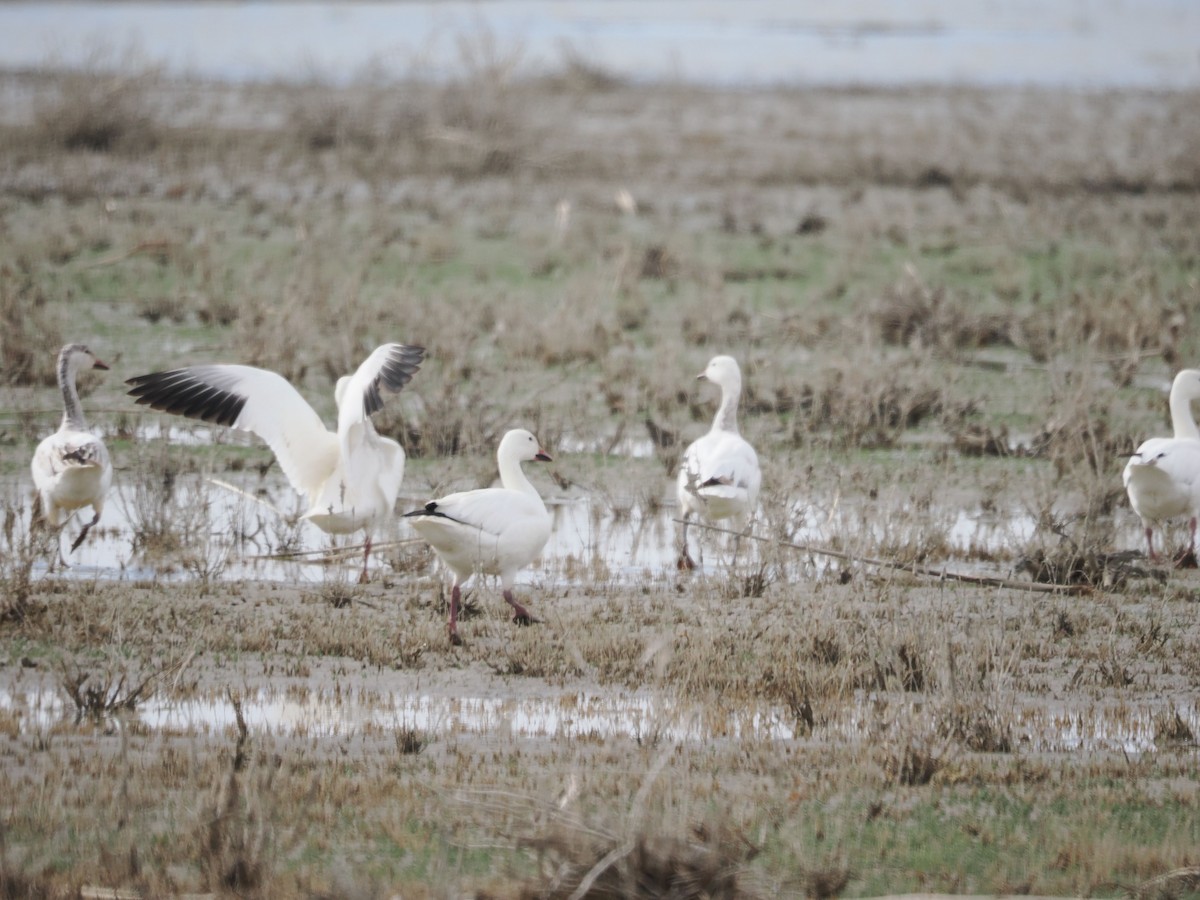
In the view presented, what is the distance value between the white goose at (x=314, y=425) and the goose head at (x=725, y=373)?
2.17m

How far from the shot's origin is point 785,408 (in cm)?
1124

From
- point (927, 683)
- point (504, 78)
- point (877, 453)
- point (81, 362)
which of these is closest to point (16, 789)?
point (927, 683)

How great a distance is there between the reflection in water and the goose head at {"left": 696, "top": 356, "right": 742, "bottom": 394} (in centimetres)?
336

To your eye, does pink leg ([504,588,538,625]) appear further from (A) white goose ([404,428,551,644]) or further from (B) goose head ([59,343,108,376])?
(B) goose head ([59,343,108,376])

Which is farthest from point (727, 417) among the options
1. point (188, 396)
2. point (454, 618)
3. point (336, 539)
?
point (188, 396)

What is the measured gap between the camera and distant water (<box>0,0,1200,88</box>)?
115 feet

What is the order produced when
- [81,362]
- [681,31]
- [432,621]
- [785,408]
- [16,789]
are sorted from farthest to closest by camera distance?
[681,31], [785,408], [81,362], [432,621], [16,789]

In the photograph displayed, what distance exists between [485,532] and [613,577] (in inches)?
49.8

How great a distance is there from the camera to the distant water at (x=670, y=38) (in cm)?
3503

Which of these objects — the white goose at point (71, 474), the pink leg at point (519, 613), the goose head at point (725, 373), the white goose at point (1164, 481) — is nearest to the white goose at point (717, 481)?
the goose head at point (725, 373)

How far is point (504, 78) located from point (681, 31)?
140 ft

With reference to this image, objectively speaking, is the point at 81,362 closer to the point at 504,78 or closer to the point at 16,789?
the point at 16,789

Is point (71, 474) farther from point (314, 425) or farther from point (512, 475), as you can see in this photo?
point (512, 475)

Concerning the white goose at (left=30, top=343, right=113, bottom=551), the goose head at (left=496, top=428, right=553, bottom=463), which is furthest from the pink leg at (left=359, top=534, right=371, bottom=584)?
the white goose at (left=30, top=343, right=113, bottom=551)
